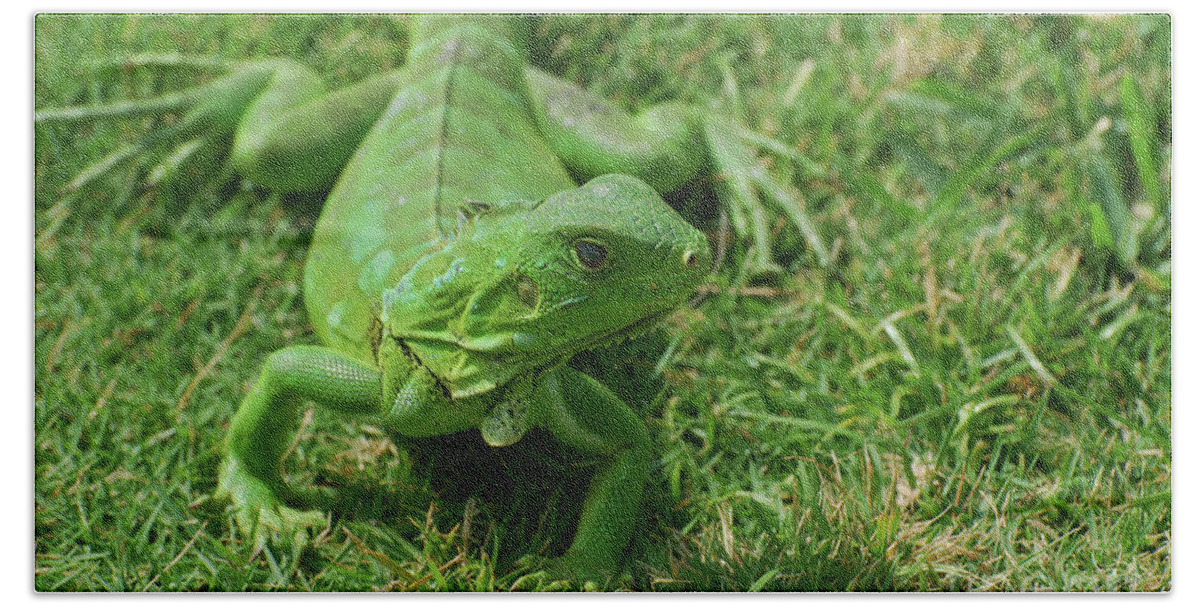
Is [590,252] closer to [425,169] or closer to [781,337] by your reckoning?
[425,169]

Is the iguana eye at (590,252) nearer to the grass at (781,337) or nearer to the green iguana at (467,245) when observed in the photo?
the green iguana at (467,245)

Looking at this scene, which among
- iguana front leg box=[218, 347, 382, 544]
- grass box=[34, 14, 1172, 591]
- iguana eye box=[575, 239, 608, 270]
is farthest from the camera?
grass box=[34, 14, 1172, 591]

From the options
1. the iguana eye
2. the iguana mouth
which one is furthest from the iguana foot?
the iguana eye

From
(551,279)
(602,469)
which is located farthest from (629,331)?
(602,469)

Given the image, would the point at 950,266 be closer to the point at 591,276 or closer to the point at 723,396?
the point at 723,396

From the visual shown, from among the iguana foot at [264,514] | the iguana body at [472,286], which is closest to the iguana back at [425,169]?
the iguana body at [472,286]

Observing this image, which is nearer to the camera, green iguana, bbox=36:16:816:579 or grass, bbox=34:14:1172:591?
green iguana, bbox=36:16:816:579

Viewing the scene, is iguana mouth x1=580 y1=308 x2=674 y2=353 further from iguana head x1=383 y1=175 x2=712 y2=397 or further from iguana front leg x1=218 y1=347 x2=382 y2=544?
iguana front leg x1=218 y1=347 x2=382 y2=544
